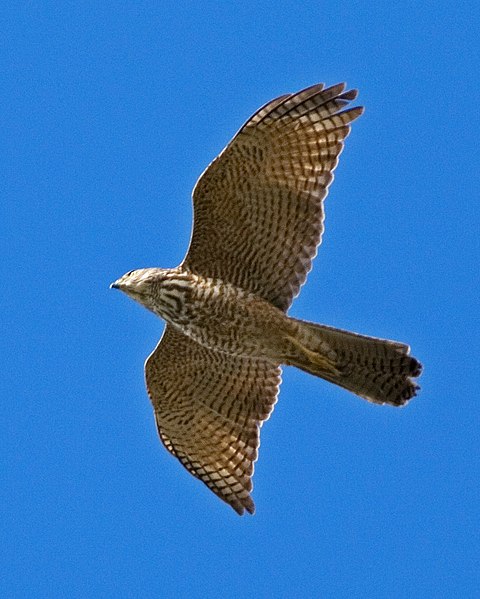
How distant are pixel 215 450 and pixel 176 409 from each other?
0.58 metres

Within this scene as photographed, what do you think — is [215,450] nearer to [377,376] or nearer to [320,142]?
[377,376]

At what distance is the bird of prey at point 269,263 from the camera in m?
15.0

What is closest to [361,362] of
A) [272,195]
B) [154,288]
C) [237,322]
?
[237,322]

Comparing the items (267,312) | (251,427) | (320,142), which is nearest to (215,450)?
(251,427)

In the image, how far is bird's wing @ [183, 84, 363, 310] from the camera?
1495cm

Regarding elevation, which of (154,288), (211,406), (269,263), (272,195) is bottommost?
(211,406)

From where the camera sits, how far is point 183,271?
51.0 feet

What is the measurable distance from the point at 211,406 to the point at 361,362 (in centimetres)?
207

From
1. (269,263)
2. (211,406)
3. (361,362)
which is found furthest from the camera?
(211,406)

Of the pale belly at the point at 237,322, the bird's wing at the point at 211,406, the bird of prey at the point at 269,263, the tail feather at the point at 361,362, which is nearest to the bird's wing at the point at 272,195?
the bird of prey at the point at 269,263

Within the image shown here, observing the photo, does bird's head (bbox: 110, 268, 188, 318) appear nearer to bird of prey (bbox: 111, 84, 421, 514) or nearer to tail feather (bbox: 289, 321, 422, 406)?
bird of prey (bbox: 111, 84, 421, 514)

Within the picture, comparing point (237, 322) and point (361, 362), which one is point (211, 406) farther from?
point (361, 362)

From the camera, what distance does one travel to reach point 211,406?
1659 cm

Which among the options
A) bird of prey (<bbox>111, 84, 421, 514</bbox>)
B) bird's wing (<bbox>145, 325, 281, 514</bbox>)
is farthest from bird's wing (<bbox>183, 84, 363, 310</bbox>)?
bird's wing (<bbox>145, 325, 281, 514</bbox>)
